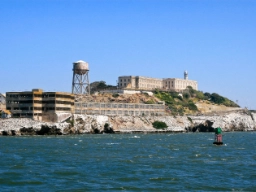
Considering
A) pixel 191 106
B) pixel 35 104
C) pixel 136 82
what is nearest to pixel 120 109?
pixel 35 104

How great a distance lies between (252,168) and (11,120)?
7506 cm

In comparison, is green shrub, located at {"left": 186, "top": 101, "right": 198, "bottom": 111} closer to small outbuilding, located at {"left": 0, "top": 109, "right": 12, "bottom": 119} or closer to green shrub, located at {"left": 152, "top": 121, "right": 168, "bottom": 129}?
green shrub, located at {"left": 152, "top": 121, "right": 168, "bottom": 129}

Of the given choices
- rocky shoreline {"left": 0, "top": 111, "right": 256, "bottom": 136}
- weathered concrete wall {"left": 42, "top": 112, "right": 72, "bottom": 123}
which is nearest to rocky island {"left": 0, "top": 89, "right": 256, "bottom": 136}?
rocky shoreline {"left": 0, "top": 111, "right": 256, "bottom": 136}

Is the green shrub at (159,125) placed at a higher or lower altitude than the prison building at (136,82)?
lower

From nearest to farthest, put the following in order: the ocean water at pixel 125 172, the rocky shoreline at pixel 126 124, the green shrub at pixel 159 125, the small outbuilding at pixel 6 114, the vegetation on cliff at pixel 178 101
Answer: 1. the ocean water at pixel 125 172
2. the rocky shoreline at pixel 126 124
3. the small outbuilding at pixel 6 114
4. the green shrub at pixel 159 125
5. the vegetation on cliff at pixel 178 101

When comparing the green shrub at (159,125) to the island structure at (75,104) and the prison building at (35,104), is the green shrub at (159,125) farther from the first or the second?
the prison building at (35,104)

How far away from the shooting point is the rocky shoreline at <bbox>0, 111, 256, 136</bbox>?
111938mm

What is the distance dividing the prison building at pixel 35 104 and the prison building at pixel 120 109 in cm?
1372

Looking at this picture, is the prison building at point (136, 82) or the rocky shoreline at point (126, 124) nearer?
the rocky shoreline at point (126, 124)

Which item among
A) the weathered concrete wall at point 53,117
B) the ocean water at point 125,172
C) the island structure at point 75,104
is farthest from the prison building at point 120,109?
the ocean water at point 125,172

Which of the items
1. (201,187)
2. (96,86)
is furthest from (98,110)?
(201,187)

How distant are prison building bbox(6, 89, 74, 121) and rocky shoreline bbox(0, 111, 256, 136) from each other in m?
4.23

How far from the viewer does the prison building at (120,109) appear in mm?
136000

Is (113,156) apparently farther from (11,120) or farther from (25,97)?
(25,97)
